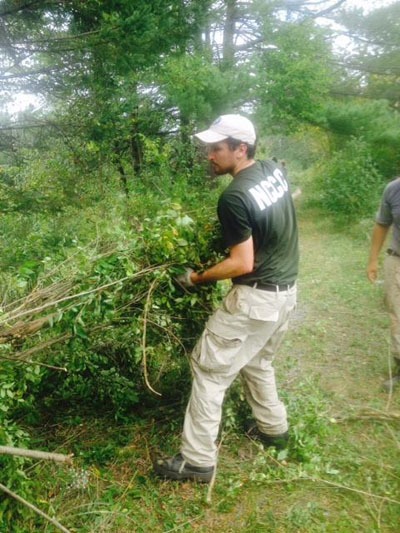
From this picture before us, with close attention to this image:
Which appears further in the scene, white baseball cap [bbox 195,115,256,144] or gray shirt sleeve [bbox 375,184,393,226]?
gray shirt sleeve [bbox 375,184,393,226]

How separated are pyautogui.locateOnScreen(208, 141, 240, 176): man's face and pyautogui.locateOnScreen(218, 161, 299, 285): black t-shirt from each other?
0.10 metres

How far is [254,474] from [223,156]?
1.95 metres

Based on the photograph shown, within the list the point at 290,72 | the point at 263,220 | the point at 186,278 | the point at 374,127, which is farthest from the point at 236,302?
the point at 374,127

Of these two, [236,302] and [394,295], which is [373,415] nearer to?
[394,295]

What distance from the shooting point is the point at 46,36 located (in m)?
6.16

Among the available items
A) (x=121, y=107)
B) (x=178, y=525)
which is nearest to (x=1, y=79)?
(x=121, y=107)

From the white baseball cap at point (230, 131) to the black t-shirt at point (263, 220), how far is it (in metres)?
0.19

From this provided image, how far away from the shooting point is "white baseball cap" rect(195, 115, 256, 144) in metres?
2.63

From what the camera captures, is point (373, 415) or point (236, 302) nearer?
point (236, 302)

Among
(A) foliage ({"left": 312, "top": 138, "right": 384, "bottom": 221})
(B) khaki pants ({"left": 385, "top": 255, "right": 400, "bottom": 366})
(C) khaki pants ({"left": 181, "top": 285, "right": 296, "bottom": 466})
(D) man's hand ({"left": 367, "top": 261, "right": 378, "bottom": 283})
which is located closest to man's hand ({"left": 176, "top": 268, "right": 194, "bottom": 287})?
(C) khaki pants ({"left": 181, "top": 285, "right": 296, "bottom": 466})

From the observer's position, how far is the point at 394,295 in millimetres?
3748

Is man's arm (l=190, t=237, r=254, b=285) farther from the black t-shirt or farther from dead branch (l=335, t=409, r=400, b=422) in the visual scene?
dead branch (l=335, t=409, r=400, b=422)

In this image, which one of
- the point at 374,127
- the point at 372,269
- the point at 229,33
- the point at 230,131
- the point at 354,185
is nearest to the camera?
the point at 230,131

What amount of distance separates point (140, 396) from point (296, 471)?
126 cm
